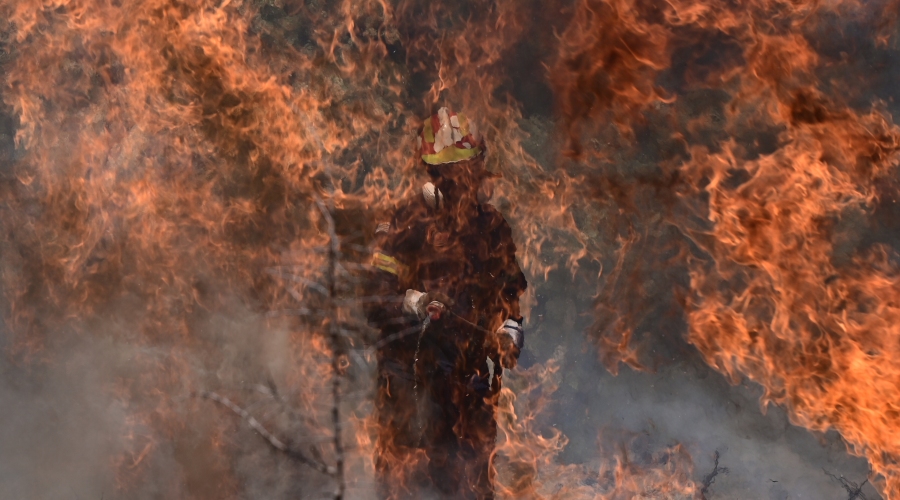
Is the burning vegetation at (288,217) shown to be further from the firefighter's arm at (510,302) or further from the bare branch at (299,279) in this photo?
the firefighter's arm at (510,302)

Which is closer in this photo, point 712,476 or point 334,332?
point 712,476

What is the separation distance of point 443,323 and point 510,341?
706 millimetres

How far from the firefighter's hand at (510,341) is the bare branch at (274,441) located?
211 centimetres

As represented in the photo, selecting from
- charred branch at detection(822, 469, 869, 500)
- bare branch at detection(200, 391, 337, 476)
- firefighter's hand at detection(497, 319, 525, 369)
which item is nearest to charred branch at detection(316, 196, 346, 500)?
bare branch at detection(200, 391, 337, 476)

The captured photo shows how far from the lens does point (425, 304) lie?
5793 mm

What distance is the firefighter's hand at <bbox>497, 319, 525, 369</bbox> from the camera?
574 cm

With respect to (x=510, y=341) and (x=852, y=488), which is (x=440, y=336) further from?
(x=852, y=488)

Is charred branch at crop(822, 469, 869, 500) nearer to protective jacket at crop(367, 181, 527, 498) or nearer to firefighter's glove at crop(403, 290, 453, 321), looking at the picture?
protective jacket at crop(367, 181, 527, 498)

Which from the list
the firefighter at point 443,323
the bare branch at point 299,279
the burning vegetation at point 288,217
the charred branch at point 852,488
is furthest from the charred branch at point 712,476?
the bare branch at point 299,279

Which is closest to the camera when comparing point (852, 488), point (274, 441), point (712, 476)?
point (852, 488)

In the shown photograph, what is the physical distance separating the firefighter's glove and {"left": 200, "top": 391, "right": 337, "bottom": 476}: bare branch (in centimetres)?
182

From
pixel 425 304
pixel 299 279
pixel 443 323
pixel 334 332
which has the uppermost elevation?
pixel 299 279

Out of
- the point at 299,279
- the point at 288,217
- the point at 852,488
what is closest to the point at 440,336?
the point at 299,279

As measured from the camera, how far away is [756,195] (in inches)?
211
